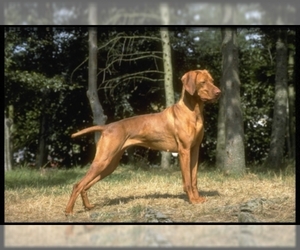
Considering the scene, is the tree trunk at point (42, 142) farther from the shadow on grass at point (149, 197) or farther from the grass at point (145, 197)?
the shadow on grass at point (149, 197)

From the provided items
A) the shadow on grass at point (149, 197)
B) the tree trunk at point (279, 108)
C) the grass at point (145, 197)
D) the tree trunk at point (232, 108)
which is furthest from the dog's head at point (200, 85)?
A: the tree trunk at point (279, 108)

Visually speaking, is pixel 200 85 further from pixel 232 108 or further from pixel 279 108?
pixel 279 108

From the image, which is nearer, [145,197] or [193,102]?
[193,102]

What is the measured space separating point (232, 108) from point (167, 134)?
10.3ft

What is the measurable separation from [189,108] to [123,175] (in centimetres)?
299

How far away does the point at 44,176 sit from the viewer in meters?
7.89

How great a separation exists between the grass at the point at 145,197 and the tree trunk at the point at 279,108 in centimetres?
147

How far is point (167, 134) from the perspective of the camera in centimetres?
539

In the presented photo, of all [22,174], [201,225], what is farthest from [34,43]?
[201,225]

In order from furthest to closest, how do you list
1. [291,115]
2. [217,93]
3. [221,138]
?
[291,115]
[221,138]
[217,93]

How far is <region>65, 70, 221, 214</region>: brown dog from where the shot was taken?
5152 millimetres

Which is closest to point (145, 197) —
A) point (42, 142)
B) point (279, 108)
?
point (42, 142)

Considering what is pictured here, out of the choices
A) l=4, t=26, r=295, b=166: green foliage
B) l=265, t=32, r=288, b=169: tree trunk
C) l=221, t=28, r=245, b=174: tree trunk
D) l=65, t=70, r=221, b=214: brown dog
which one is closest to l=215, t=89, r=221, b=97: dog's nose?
l=65, t=70, r=221, b=214: brown dog

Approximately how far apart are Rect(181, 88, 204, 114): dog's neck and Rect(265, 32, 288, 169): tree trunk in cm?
427
